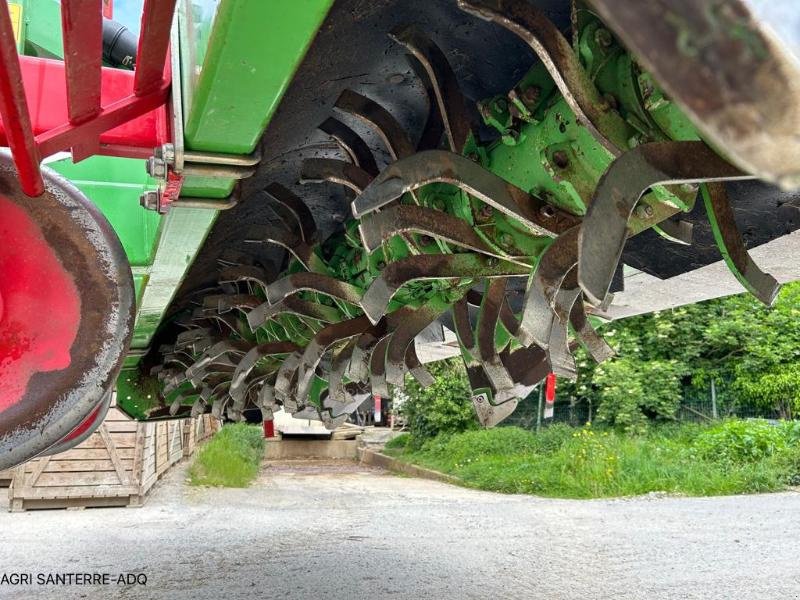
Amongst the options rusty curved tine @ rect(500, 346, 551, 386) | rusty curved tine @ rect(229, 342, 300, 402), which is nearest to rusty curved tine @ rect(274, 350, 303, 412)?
rusty curved tine @ rect(229, 342, 300, 402)

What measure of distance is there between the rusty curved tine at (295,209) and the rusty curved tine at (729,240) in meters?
1.14

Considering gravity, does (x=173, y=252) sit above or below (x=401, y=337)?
above

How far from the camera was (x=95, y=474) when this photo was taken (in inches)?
346

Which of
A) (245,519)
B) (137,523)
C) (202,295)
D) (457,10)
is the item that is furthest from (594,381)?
(457,10)

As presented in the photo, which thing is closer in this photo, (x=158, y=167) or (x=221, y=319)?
(x=158, y=167)

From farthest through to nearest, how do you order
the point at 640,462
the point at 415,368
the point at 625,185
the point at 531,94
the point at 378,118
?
1. the point at 640,462
2. the point at 415,368
3. the point at 378,118
4. the point at 531,94
5. the point at 625,185

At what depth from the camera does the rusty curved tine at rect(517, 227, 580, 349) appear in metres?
1.14

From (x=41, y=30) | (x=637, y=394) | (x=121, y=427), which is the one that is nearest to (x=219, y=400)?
(x=41, y=30)

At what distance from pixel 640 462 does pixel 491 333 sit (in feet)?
28.6

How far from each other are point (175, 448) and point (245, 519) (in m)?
6.01

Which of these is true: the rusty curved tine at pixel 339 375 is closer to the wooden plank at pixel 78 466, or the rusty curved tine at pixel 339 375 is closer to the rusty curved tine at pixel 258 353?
the rusty curved tine at pixel 258 353

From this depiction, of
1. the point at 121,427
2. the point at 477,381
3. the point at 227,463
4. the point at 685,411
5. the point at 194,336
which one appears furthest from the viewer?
the point at 685,411

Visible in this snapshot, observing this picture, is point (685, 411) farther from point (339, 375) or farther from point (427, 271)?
point (427, 271)

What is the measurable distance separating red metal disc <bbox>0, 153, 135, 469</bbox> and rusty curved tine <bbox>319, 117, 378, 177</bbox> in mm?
518
